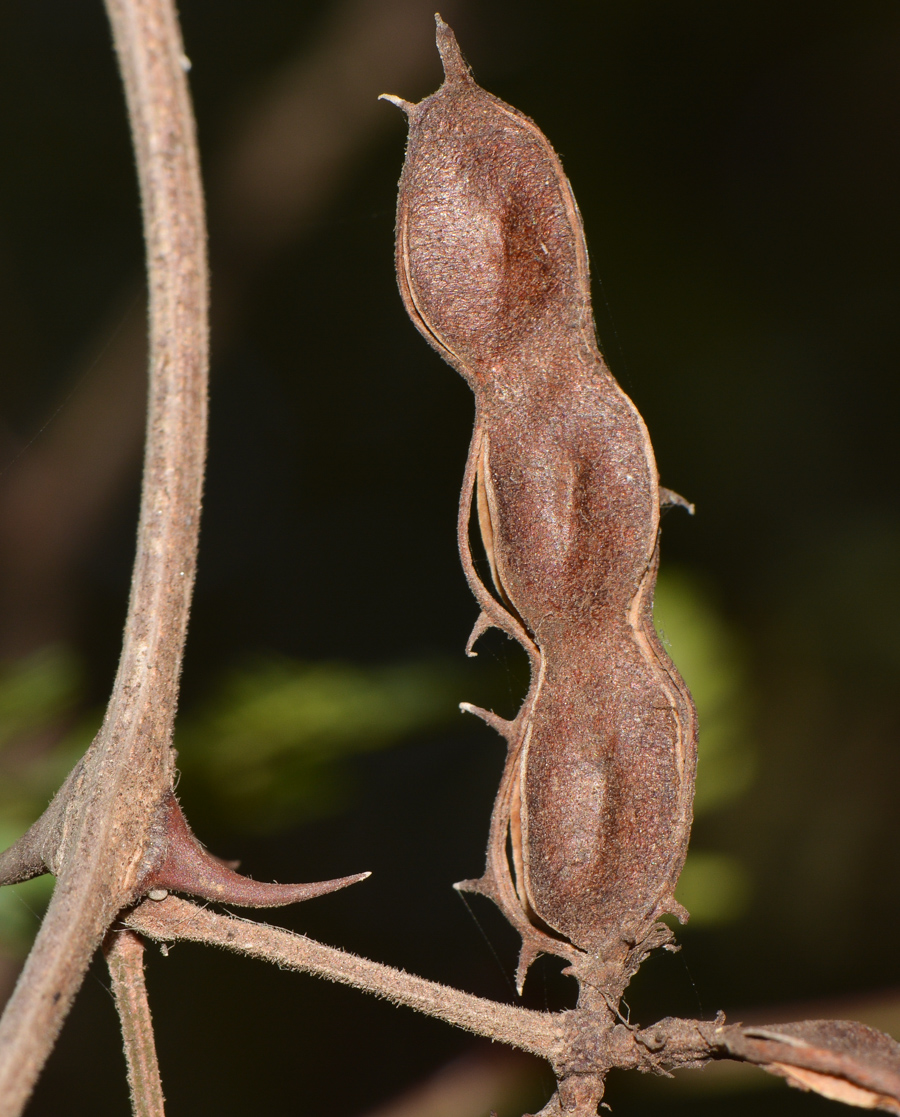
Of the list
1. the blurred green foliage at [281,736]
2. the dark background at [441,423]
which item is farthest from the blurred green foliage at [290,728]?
the dark background at [441,423]

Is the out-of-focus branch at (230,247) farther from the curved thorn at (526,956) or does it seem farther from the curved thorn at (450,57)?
the curved thorn at (526,956)

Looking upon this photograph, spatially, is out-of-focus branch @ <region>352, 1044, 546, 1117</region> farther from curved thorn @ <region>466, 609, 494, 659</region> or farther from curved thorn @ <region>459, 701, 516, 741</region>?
curved thorn @ <region>466, 609, 494, 659</region>

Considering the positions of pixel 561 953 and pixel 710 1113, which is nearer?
pixel 561 953

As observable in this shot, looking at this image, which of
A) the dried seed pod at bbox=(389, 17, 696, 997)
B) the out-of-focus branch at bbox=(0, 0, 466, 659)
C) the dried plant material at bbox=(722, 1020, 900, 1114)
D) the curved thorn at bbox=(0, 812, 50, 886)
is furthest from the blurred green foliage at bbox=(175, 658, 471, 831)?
the dried plant material at bbox=(722, 1020, 900, 1114)

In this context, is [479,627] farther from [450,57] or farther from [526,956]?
[450,57]

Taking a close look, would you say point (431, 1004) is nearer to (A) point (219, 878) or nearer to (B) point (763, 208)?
(A) point (219, 878)

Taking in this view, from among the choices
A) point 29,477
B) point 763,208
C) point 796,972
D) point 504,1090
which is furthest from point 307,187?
point 796,972
